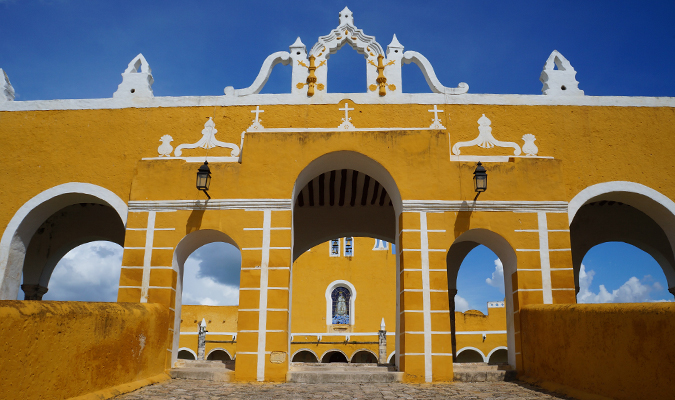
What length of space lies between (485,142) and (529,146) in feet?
2.15

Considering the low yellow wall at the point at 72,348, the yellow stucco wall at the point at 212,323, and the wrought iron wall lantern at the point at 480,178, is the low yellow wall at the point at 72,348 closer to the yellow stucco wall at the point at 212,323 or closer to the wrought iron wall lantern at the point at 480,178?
the wrought iron wall lantern at the point at 480,178

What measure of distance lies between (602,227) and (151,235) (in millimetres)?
8267

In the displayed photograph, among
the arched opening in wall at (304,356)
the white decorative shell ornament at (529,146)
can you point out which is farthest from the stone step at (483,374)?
the arched opening in wall at (304,356)

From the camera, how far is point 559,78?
27.0 feet

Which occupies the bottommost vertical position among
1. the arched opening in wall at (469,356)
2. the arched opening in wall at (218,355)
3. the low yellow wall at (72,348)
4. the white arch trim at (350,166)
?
the arched opening in wall at (218,355)

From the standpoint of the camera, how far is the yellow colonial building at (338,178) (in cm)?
660

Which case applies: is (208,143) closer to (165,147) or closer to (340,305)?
(165,147)

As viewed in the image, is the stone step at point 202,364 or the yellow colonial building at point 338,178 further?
the stone step at point 202,364

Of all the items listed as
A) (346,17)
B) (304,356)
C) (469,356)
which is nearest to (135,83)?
(346,17)

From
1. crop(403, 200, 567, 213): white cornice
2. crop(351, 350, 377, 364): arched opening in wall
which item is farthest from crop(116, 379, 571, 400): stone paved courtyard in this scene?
crop(351, 350, 377, 364): arched opening in wall

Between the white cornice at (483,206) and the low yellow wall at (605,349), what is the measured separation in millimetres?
1395

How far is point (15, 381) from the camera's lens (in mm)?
3545

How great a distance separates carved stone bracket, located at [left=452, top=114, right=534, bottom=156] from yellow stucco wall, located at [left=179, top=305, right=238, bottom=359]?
48.7ft

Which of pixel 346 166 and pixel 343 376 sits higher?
pixel 346 166
